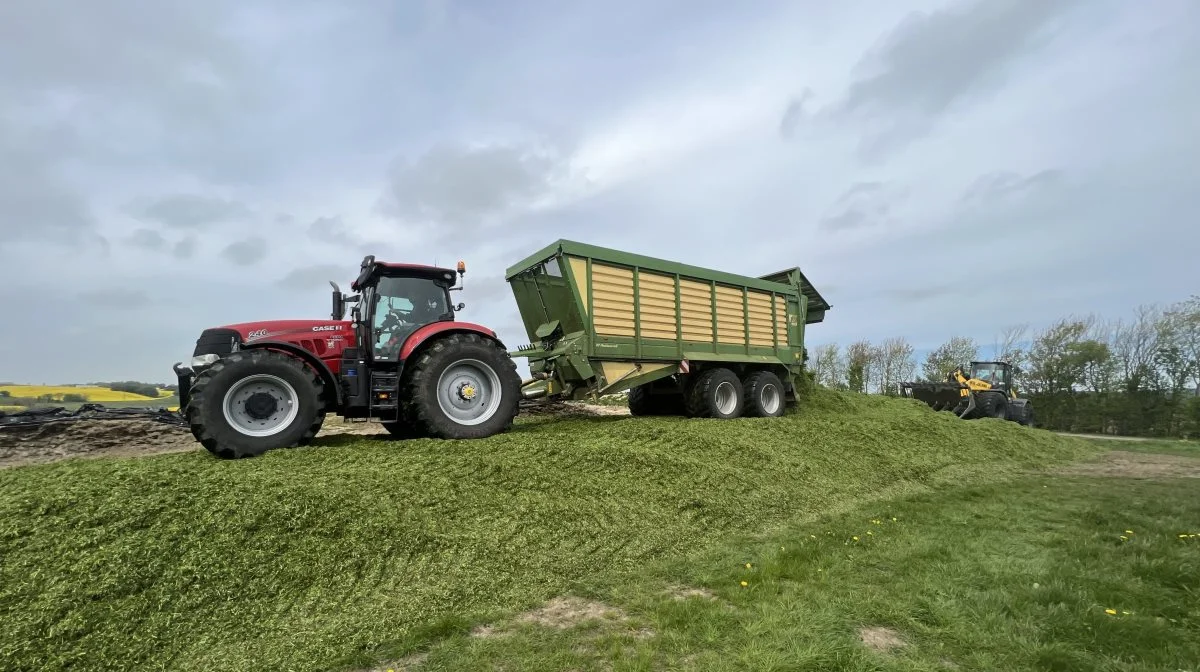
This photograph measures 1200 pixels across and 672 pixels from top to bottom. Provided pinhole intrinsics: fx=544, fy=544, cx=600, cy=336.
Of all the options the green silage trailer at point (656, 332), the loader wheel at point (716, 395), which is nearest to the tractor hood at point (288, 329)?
the green silage trailer at point (656, 332)

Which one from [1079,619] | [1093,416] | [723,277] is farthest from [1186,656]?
[1093,416]

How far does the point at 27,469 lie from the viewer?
3572 millimetres

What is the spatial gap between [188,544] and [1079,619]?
169 inches

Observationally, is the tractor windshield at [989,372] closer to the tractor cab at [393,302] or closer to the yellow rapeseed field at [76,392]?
the tractor cab at [393,302]

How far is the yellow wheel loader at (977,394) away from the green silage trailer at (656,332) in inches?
292

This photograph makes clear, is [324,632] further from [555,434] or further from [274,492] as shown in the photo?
[555,434]

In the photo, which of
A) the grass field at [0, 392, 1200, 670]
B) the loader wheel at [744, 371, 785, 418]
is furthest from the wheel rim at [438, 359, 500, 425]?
the loader wheel at [744, 371, 785, 418]

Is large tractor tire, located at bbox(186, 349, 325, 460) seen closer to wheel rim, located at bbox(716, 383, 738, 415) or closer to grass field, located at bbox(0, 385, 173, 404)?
grass field, located at bbox(0, 385, 173, 404)

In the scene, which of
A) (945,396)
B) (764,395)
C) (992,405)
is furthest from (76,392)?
(992,405)

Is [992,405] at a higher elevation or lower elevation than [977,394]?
lower

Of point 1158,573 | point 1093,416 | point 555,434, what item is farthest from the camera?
point 1093,416

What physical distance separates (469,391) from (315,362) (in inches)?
54.0

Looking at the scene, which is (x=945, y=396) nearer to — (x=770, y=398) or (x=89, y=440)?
(x=770, y=398)

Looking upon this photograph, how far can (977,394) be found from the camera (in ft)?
46.2
